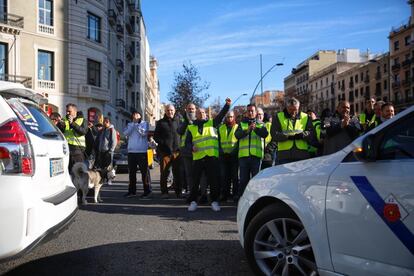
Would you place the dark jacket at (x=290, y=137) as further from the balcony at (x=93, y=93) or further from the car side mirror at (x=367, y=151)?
the balcony at (x=93, y=93)

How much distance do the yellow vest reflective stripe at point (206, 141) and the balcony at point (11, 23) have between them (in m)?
26.0

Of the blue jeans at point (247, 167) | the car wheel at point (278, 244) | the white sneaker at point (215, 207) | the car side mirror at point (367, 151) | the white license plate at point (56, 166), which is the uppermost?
the car side mirror at point (367, 151)

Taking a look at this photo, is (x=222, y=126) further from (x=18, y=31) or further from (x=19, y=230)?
(x=18, y=31)

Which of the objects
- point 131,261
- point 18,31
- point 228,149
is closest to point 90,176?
point 228,149

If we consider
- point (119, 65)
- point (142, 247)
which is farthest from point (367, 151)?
point (119, 65)

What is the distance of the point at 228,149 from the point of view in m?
8.80

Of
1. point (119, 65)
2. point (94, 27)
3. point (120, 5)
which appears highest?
point (120, 5)

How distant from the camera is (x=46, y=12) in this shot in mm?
31562

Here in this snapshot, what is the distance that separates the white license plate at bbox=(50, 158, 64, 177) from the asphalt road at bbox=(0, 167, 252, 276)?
3.05 ft

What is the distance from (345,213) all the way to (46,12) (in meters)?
32.8

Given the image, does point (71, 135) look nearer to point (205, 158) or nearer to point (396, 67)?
point (205, 158)

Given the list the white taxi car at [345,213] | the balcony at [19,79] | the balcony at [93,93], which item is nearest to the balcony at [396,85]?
the balcony at [93,93]

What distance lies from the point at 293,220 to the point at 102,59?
116 ft

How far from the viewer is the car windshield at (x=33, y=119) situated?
375cm
